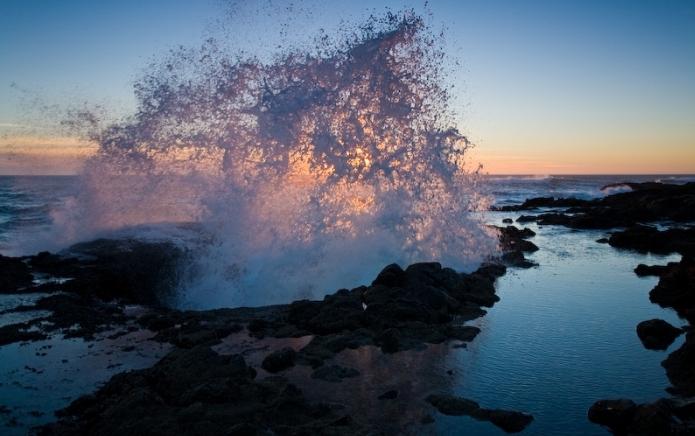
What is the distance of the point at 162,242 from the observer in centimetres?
1934

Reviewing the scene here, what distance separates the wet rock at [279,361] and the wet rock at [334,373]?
1.63 ft

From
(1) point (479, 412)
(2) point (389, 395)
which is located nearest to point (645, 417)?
(1) point (479, 412)

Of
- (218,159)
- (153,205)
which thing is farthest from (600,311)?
(153,205)

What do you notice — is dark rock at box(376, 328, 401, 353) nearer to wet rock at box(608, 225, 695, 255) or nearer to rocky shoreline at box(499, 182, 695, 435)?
rocky shoreline at box(499, 182, 695, 435)

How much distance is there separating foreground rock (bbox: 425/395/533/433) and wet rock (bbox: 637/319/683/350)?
3.70 meters

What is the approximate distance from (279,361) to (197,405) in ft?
6.54

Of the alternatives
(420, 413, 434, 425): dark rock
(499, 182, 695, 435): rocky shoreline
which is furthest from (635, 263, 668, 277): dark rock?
(420, 413, 434, 425): dark rock

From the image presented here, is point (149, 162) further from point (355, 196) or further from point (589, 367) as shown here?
point (589, 367)

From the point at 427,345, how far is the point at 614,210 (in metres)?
26.9

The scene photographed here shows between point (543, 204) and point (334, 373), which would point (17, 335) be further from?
point (543, 204)

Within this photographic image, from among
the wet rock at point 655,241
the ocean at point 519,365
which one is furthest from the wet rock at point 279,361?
the wet rock at point 655,241

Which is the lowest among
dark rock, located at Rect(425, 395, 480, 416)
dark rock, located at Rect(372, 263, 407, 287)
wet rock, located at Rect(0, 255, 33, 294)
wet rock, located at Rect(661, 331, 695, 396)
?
wet rock, located at Rect(0, 255, 33, 294)

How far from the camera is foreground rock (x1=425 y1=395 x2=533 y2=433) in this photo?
5480 mm

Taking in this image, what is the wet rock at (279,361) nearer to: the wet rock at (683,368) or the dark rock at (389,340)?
the dark rock at (389,340)
